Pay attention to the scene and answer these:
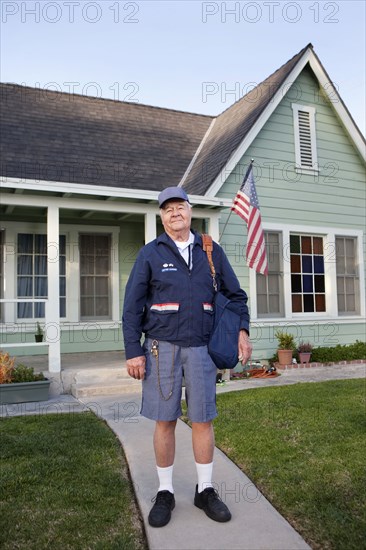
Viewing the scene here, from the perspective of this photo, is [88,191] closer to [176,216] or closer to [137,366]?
[176,216]

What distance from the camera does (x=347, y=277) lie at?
10.3m

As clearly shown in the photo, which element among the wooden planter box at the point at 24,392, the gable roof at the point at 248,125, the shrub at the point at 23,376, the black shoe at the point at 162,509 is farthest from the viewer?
the gable roof at the point at 248,125

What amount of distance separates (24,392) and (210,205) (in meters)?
4.14

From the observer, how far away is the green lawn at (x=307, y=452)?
2.73 meters

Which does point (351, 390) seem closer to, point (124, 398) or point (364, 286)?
point (124, 398)

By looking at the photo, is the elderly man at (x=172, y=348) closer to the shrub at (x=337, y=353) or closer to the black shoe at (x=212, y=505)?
the black shoe at (x=212, y=505)

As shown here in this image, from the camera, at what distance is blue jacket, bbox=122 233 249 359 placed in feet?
9.29

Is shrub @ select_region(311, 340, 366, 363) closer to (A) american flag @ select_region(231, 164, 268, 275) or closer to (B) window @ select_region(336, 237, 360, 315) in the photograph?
(B) window @ select_region(336, 237, 360, 315)

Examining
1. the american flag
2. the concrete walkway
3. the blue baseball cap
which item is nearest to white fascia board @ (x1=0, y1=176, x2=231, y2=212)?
the american flag

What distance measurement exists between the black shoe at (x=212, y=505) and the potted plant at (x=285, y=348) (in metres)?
6.07

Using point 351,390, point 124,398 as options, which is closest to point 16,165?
point 124,398

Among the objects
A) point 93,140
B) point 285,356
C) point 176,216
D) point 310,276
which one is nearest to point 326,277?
point 310,276

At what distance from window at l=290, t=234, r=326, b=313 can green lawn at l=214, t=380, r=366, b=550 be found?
3.56m

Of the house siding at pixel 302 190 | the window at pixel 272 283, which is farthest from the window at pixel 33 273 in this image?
the window at pixel 272 283
